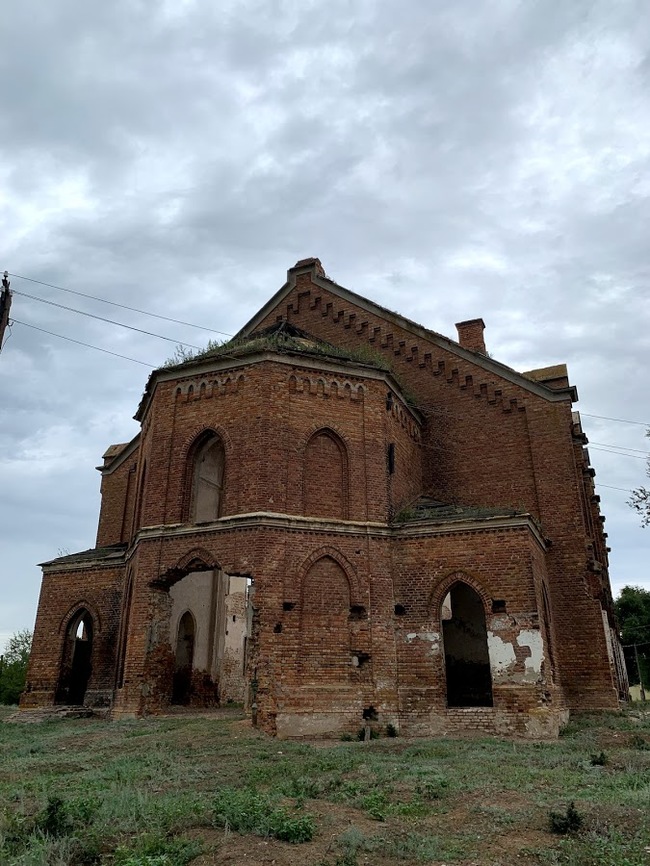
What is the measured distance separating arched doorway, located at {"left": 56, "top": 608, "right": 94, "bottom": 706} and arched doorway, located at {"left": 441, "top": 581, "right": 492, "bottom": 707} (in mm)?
10533

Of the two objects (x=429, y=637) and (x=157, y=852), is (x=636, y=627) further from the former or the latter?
(x=157, y=852)

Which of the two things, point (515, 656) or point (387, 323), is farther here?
point (387, 323)

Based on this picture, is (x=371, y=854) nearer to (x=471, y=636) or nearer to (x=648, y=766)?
(x=648, y=766)

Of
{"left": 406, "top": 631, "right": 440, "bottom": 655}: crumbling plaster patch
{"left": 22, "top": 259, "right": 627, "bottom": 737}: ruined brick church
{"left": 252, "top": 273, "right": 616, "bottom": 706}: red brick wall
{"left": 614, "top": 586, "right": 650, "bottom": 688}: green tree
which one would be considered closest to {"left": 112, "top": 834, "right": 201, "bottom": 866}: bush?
{"left": 22, "top": 259, "right": 627, "bottom": 737}: ruined brick church

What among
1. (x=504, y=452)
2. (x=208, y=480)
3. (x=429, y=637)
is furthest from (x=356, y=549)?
(x=504, y=452)

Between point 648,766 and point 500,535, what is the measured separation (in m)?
6.42

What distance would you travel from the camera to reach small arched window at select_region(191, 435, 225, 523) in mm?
18094

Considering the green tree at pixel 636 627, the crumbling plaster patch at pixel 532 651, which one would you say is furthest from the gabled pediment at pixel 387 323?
the green tree at pixel 636 627

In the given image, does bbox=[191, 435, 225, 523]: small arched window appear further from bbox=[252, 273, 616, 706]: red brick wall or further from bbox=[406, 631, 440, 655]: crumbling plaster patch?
bbox=[252, 273, 616, 706]: red brick wall

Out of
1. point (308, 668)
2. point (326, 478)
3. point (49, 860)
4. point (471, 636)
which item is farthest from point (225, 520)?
point (49, 860)

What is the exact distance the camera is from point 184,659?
74.1 ft

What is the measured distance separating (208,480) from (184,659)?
21.9 feet

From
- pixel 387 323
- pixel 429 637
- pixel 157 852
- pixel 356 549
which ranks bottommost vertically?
pixel 157 852

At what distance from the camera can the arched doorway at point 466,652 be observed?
2006 cm
